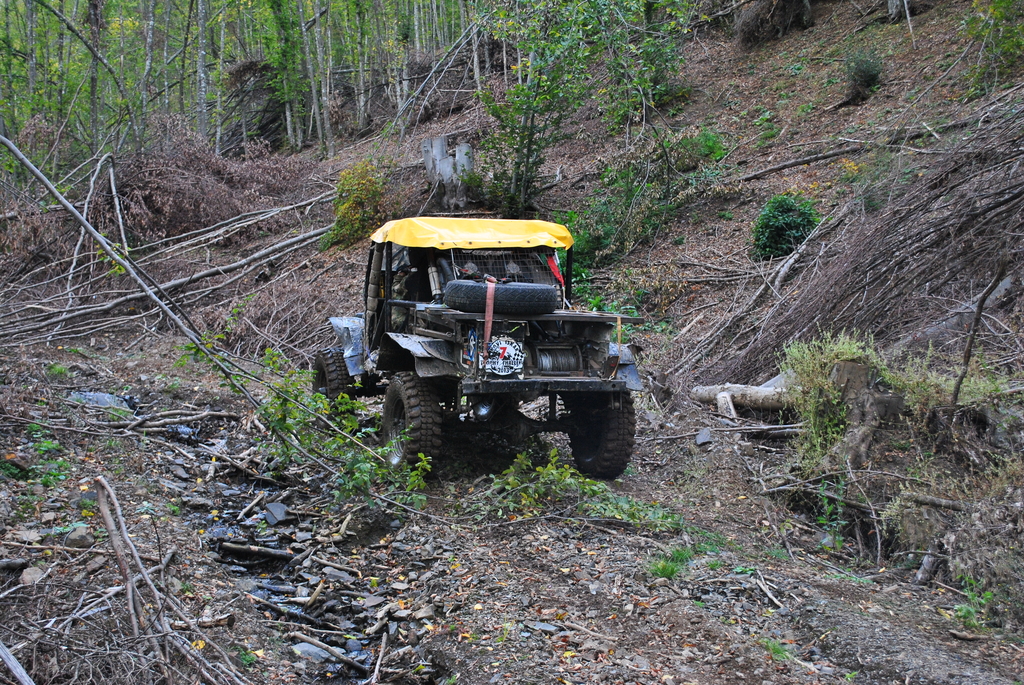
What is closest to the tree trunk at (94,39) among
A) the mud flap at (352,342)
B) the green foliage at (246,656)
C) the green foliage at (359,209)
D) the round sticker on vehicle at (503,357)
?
the green foliage at (359,209)

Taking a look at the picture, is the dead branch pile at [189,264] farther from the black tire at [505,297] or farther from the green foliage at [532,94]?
the black tire at [505,297]

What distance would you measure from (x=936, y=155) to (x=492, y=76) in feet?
34.6

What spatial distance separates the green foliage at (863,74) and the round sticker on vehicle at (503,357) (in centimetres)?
1315

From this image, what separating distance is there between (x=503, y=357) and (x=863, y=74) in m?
13.4

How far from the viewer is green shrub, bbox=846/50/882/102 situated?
1605cm

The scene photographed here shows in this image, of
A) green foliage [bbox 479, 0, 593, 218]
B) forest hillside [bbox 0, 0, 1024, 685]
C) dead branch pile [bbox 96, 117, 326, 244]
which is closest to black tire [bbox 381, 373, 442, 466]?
forest hillside [bbox 0, 0, 1024, 685]

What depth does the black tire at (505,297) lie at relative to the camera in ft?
20.8

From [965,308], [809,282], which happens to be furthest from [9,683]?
[809,282]

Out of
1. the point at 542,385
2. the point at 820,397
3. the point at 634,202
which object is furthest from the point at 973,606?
the point at 634,202

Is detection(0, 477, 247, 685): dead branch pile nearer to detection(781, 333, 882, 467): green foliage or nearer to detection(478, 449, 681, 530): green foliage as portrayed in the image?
detection(478, 449, 681, 530): green foliage

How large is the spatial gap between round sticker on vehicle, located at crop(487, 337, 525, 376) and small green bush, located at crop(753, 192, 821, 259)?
7.37m

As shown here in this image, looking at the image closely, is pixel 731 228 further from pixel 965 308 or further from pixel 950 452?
pixel 950 452

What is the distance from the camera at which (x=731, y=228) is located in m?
14.2

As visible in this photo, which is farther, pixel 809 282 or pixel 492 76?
pixel 492 76
